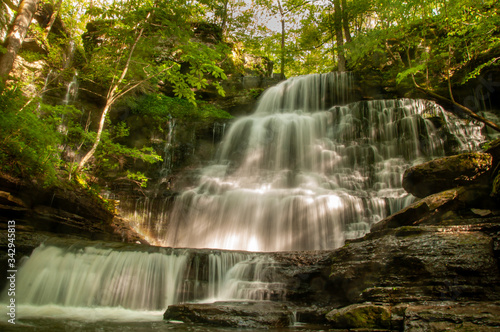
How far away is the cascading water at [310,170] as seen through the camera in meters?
9.58

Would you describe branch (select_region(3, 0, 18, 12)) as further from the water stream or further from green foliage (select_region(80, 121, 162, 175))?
the water stream

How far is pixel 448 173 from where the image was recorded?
6.91 meters

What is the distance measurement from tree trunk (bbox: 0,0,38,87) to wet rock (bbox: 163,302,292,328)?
6.45 metres

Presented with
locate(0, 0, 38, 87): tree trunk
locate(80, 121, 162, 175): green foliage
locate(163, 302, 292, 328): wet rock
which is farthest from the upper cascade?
locate(163, 302, 292, 328): wet rock

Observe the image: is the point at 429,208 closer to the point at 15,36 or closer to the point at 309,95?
the point at 15,36

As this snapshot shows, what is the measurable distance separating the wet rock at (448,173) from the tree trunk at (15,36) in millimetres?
9922

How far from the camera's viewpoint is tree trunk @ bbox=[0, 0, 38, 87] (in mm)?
7069

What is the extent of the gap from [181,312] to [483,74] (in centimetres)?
1673

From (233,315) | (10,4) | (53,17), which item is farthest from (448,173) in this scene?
(53,17)

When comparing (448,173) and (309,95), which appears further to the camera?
(309,95)

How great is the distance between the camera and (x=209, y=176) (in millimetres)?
13430

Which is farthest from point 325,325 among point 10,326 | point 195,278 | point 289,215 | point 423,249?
point 289,215

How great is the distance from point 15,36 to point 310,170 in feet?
35.3

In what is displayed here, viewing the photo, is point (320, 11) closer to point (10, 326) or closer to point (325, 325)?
point (325, 325)
